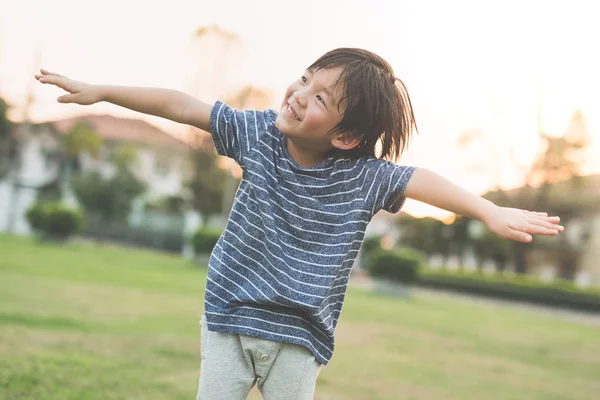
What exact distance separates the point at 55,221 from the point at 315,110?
18714 mm

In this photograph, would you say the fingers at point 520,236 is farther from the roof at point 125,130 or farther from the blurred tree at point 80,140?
the roof at point 125,130

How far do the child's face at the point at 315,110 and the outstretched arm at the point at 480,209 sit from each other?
282 mm

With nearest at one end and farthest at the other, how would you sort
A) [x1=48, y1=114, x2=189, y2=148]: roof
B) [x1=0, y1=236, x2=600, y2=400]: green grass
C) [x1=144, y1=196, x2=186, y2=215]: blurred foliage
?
[x1=0, y1=236, x2=600, y2=400]: green grass < [x1=144, y1=196, x2=186, y2=215]: blurred foliage < [x1=48, y1=114, x2=189, y2=148]: roof

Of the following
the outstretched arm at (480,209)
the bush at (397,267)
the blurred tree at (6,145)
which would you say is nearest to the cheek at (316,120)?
the outstretched arm at (480,209)

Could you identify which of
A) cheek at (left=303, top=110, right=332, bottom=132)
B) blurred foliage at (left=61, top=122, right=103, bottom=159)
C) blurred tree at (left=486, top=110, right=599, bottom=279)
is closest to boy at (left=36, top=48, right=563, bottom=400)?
cheek at (left=303, top=110, right=332, bottom=132)

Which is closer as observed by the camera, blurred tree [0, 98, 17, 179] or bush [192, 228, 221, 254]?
bush [192, 228, 221, 254]

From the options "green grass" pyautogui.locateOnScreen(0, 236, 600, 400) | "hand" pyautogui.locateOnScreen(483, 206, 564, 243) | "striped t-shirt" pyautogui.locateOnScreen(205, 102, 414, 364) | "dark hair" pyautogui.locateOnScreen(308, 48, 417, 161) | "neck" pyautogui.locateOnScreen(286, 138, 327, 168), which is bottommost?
"green grass" pyautogui.locateOnScreen(0, 236, 600, 400)

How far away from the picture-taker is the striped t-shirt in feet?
6.13

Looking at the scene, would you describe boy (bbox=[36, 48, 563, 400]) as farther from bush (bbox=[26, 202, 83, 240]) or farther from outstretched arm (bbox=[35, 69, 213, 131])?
bush (bbox=[26, 202, 83, 240])

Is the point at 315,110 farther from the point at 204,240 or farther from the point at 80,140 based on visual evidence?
the point at 80,140

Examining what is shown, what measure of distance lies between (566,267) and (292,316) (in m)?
44.1

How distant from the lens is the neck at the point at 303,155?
199 cm

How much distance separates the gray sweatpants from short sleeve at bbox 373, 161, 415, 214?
47 cm

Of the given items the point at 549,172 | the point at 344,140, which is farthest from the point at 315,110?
the point at 549,172
